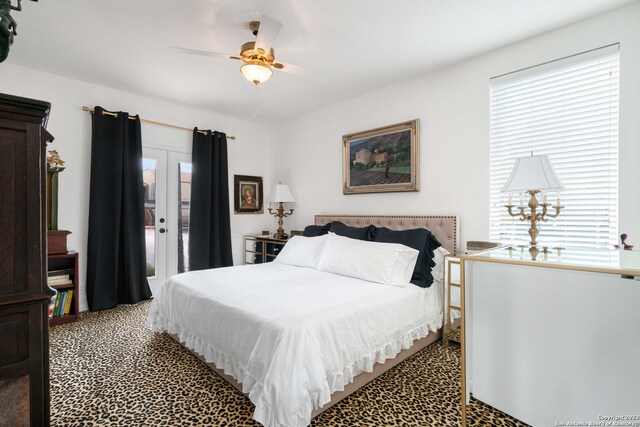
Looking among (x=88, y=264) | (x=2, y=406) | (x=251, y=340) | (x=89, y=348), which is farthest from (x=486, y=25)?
(x=88, y=264)

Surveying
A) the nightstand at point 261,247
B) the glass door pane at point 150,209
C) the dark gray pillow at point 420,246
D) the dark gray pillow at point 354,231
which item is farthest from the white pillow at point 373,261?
the glass door pane at point 150,209

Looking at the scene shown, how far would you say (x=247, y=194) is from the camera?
511 cm

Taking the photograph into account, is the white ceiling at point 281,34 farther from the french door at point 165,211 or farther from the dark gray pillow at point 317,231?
the dark gray pillow at point 317,231

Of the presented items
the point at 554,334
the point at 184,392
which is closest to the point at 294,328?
the point at 184,392

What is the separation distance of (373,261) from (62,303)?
319 cm

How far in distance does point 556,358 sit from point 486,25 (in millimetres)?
2401

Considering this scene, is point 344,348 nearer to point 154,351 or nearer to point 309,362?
point 309,362

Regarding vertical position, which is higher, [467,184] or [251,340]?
[467,184]

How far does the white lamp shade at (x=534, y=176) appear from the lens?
191 cm

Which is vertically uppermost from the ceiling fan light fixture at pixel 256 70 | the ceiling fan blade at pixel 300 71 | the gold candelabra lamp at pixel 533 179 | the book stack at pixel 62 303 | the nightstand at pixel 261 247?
the ceiling fan blade at pixel 300 71

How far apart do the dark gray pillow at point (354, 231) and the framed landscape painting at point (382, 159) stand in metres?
0.58

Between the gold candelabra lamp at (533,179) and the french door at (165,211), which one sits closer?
the gold candelabra lamp at (533,179)

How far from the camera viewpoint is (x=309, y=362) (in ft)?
5.40

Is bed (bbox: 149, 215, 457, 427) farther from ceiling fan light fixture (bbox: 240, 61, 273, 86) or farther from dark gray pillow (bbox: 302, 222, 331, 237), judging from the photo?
ceiling fan light fixture (bbox: 240, 61, 273, 86)
